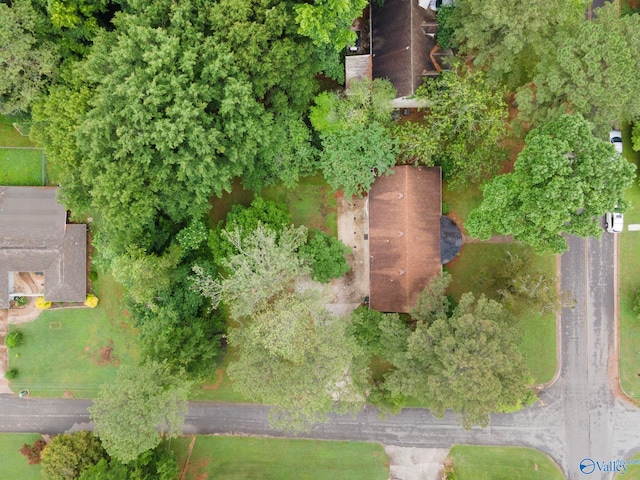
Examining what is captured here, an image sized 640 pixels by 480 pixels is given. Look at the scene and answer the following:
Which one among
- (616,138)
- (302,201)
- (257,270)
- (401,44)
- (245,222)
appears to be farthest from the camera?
(302,201)

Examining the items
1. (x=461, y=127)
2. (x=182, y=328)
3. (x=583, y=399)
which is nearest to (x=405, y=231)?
(x=461, y=127)

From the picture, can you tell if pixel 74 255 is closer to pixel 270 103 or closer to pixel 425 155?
pixel 270 103

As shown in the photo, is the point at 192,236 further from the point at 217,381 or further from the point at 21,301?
the point at 21,301

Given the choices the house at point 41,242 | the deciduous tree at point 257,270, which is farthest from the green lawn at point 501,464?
the house at point 41,242

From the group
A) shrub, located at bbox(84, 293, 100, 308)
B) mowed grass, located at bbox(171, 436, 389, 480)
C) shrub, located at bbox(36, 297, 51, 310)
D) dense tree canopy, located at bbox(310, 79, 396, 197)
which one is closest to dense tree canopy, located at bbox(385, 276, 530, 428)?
mowed grass, located at bbox(171, 436, 389, 480)

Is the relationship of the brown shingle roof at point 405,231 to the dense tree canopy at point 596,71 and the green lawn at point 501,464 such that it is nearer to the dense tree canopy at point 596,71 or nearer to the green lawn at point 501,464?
the dense tree canopy at point 596,71

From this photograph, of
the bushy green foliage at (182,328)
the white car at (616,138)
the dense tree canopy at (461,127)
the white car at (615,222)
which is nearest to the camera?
the dense tree canopy at (461,127)
